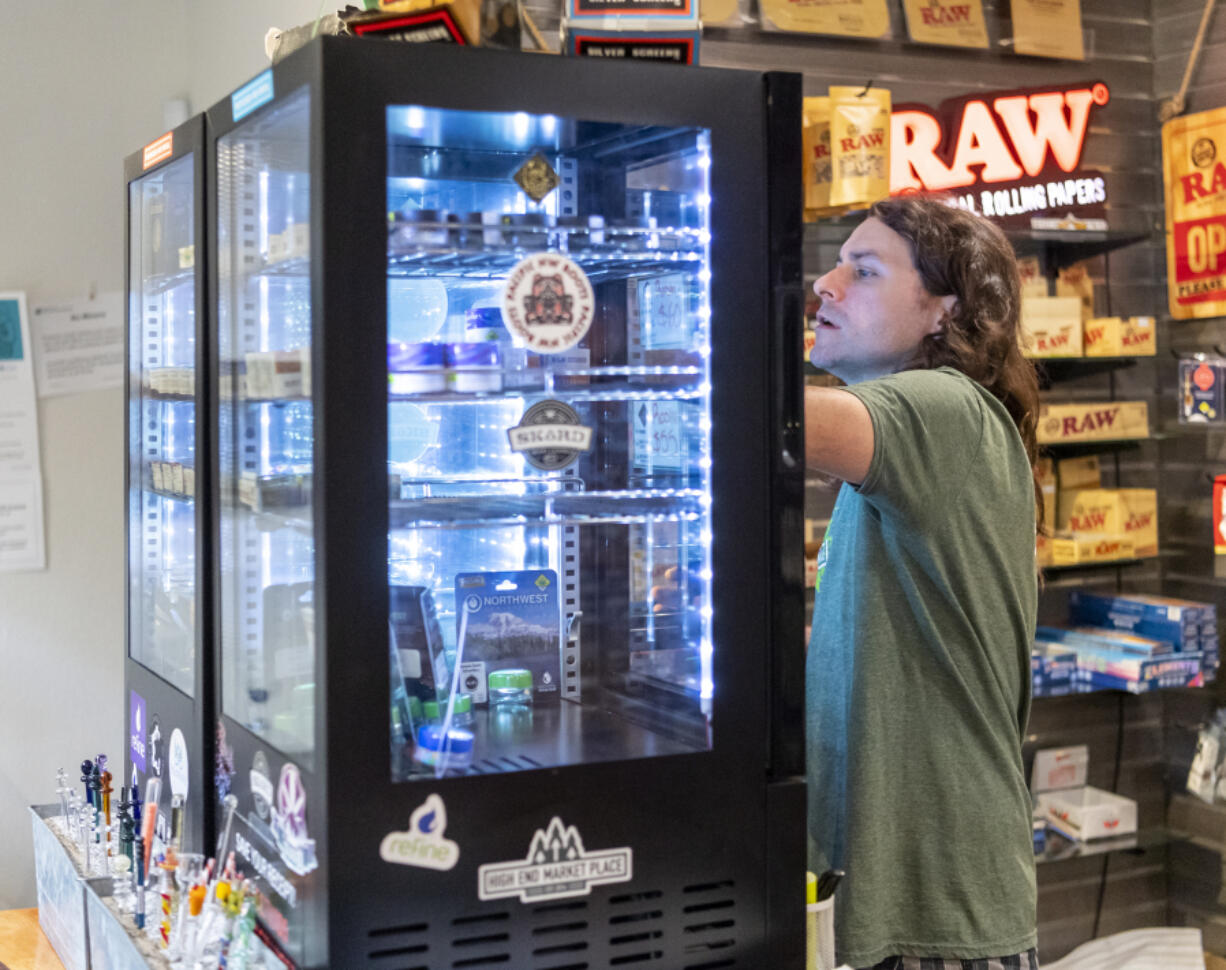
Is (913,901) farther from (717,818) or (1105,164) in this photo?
(1105,164)

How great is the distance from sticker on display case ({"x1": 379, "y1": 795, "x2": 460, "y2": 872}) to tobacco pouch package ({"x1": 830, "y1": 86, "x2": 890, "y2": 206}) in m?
2.45

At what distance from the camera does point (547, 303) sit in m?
1.72

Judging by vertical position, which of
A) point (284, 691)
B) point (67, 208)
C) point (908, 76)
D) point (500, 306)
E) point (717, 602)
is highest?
point (908, 76)

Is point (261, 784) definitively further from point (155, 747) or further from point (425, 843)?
point (155, 747)

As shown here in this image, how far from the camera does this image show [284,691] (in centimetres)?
178

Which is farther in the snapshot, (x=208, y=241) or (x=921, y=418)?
(x=208, y=241)

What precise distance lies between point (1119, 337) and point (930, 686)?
8.29 feet

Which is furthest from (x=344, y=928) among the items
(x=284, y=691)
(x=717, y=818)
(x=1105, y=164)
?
(x=1105, y=164)

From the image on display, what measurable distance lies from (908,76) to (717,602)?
2.87 metres

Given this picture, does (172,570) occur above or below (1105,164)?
below

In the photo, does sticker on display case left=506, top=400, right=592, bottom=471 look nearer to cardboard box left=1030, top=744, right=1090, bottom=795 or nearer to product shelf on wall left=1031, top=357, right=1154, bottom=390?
product shelf on wall left=1031, top=357, right=1154, bottom=390

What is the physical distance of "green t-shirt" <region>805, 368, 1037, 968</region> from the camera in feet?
6.48

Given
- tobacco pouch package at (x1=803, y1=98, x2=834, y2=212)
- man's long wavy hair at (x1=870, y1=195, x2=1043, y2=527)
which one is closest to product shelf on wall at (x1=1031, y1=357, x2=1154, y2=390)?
tobacco pouch package at (x1=803, y1=98, x2=834, y2=212)

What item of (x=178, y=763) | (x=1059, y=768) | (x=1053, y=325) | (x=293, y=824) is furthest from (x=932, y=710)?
(x=1059, y=768)
